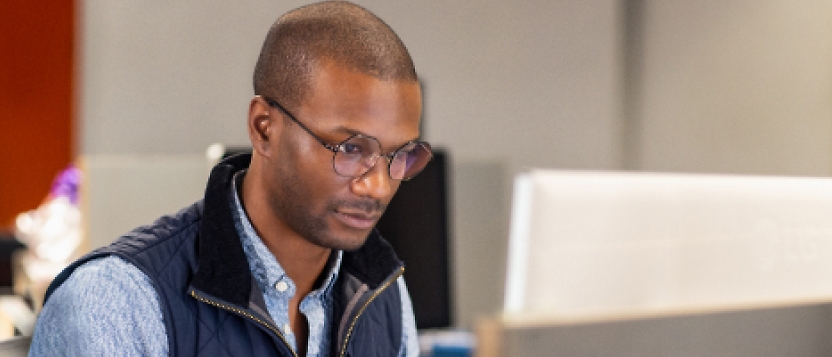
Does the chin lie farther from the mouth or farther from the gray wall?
the gray wall

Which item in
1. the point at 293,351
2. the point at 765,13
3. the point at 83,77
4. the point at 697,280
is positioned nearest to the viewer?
the point at 697,280

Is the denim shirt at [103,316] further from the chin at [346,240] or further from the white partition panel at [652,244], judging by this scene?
the white partition panel at [652,244]

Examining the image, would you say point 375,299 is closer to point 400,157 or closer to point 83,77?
point 400,157

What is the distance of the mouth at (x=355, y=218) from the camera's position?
43.3 inches

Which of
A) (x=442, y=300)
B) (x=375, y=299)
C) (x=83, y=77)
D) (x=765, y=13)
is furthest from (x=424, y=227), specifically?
(x=83, y=77)

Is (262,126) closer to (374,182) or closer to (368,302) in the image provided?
(374,182)

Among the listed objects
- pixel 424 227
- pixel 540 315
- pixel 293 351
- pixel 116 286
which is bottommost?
pixel 424 227

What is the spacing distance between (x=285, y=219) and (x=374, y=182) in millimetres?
134

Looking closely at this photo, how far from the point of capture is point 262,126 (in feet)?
3.72

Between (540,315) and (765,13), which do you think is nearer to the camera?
(540,315)

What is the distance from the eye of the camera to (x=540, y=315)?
1.99ft

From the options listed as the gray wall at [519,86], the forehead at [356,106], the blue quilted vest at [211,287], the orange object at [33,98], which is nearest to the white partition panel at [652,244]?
the forehead at [356,106]

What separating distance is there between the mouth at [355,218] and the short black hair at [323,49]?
156 mm

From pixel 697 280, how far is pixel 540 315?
0.27m
